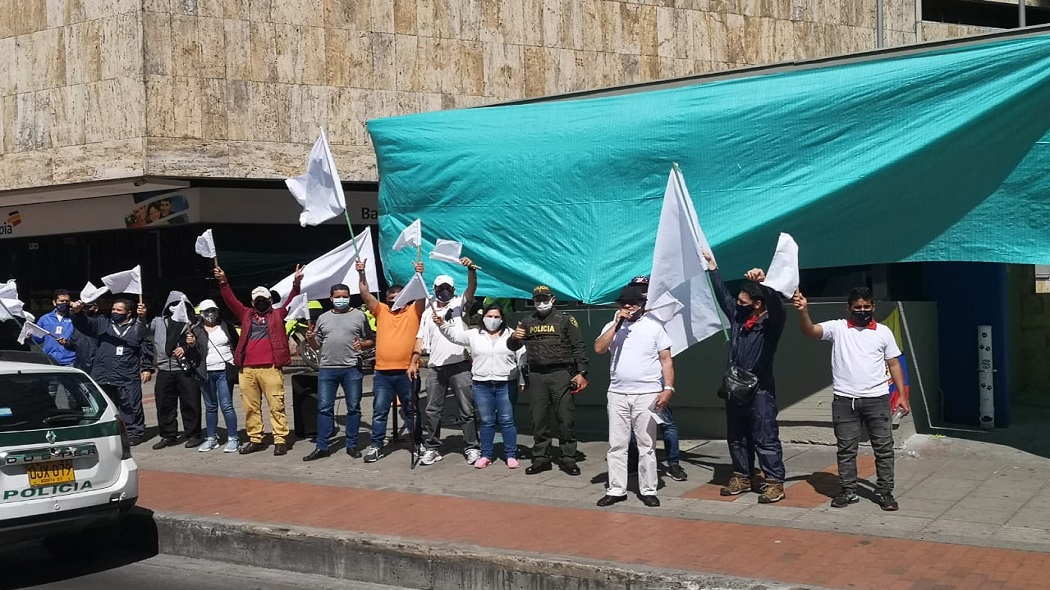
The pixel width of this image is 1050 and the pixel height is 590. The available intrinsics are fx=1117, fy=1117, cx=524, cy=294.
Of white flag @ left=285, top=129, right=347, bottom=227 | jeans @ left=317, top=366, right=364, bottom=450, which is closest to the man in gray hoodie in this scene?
jeans @ left=317, top=366, right=364, bottom=450

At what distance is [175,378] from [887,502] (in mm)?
8289

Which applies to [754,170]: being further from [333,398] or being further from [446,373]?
[333,398]

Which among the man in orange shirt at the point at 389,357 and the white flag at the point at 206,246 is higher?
the white flag at the point at 206,246

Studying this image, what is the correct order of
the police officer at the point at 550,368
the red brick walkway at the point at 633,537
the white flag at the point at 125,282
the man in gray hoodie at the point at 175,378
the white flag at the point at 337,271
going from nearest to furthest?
the red brick walkway at the point at 633,537 → the police officer at the point at 550,368 → the white flag at the point at 337,271 → the man in gray hoodie at the point at 175,378 → the white flag at the point at 125,282

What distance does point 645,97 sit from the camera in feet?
35.8

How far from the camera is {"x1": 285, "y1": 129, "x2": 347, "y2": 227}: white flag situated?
11547 millimetres

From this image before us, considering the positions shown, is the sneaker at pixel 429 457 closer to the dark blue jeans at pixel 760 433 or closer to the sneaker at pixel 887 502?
the dark blue jeans at pixel 760 433

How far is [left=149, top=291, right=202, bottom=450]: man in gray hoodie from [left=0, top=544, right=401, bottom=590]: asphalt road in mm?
3924

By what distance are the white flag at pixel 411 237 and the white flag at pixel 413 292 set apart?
418mm

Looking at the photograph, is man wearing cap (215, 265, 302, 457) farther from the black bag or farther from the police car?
the black bag

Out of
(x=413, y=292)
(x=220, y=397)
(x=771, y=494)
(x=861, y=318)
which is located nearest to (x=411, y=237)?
(x=413, y=292)

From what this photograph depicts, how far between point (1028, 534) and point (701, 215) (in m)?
4.04

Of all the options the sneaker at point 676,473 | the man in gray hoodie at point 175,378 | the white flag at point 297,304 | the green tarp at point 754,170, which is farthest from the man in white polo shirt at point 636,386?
the man in gray hoodie at point 175,378

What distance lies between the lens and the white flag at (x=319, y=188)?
37.9 ft
